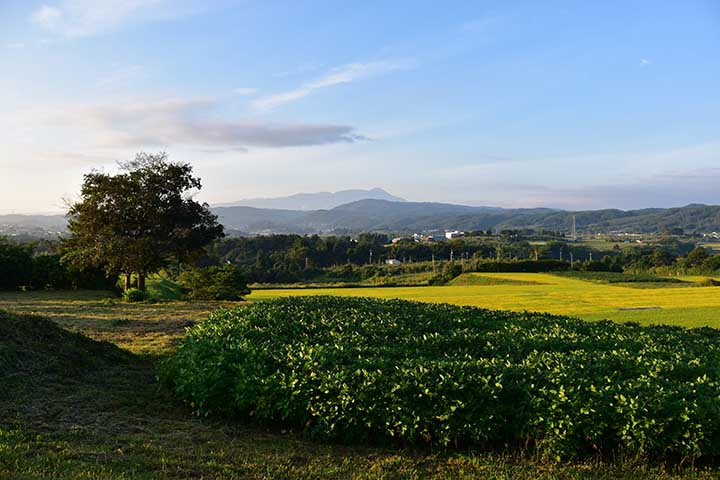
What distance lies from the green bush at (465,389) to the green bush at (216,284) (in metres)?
15.6

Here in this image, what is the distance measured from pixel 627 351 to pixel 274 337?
171 inches

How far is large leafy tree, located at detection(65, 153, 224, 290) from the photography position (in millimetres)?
20953

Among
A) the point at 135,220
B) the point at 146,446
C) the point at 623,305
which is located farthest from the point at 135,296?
the point at 623,305

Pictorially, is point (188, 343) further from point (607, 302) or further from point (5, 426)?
point (607, 302)

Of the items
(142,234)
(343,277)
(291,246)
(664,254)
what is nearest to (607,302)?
(142,234)

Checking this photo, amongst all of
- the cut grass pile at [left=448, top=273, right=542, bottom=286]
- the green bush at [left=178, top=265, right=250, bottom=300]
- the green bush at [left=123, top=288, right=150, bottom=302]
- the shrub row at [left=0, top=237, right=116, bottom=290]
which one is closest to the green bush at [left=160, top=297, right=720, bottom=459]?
the green bush at [left=123, top=288, right=150, bottom=302]

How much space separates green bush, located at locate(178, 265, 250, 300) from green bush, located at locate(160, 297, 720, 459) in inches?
612

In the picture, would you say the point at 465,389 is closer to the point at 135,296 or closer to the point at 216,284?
the point at 135,296

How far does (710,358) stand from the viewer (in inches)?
269

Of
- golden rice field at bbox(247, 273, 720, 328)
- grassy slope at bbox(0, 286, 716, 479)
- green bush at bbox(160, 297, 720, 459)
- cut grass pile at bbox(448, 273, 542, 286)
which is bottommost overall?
cut grass pile at bbox(448, 273, 542, 286)

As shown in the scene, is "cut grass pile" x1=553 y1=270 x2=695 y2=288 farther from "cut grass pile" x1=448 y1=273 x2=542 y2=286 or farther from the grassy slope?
the grassy slope

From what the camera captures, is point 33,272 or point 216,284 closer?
point 216,284

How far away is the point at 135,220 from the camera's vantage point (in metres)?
21.4

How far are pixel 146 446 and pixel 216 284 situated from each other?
1867 centimetres
